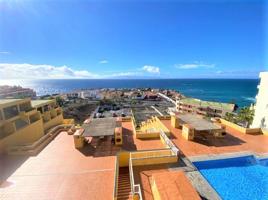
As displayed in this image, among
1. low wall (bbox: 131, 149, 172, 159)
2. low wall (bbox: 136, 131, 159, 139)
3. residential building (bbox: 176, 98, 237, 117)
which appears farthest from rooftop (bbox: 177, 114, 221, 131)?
residential building (bbox: 176, 98, 237, 117)

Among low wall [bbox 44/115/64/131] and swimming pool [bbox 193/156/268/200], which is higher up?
low wall [bbox 44/115/64/131]

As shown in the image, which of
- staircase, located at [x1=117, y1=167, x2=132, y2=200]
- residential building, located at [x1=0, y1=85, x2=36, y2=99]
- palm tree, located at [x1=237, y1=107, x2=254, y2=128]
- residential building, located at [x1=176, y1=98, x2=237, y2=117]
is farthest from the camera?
residential building, located at [x1=0, y1=85, x2=36, y2=99]

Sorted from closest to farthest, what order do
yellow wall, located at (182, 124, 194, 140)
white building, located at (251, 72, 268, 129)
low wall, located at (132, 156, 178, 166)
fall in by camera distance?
low wall, located at (132, 156, 178, 166) → yellow wall, located at (182, 124, 194, 140) → white building, located at (251, 72, 268, 129)

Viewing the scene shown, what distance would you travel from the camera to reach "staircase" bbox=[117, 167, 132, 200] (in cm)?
882

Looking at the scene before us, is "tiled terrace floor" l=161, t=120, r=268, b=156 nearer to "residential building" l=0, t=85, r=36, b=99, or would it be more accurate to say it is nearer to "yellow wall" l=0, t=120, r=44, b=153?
"yellow wall" l=0, t=120, r=44, b=153

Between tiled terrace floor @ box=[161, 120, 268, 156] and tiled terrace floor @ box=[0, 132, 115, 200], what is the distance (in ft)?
20.4

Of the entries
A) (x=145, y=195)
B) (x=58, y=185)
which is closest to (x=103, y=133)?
(x=58, y=185)

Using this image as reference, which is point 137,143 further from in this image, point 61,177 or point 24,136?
point 24,136

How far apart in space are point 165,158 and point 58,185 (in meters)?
6.68

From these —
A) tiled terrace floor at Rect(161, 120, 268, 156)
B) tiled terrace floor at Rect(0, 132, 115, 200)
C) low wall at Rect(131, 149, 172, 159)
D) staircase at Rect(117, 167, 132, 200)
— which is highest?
low wall at Rect(131, 149, 172, 159)

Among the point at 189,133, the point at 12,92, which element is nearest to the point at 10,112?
the point at 189,133

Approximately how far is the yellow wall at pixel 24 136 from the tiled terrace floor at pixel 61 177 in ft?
5.24

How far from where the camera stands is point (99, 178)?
9.68 m

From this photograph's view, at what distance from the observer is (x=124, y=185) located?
380 inches
